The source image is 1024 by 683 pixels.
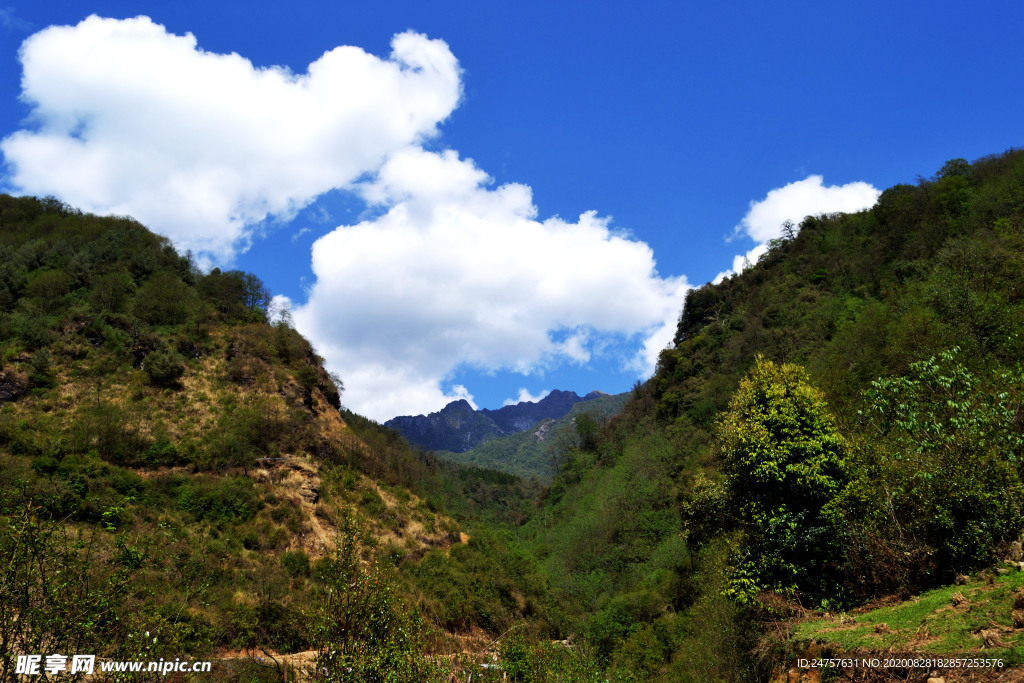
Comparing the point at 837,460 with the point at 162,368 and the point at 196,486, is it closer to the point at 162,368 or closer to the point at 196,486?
the point at 196,486

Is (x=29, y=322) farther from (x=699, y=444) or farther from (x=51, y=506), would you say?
(x=699, y=444)

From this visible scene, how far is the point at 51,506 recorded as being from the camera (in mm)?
17328

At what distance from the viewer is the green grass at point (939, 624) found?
6.59 meters

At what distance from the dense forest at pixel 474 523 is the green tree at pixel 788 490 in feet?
0.24

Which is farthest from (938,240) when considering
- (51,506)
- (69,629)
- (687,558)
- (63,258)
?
(63,258)

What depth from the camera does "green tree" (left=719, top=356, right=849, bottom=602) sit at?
41.4 feet

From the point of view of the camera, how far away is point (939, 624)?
7504 mm

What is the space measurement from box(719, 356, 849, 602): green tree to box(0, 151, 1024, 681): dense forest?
2.9 inches

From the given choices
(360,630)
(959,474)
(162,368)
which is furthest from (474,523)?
(959,474)

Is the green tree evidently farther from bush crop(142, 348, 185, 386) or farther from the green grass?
bush crop(142, 348, 185, 386)

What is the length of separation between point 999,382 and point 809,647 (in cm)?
827

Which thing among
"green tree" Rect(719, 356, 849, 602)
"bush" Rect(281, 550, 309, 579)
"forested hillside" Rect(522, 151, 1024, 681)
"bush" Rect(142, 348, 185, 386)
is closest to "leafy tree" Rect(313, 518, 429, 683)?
"forested hillside" Rect(522, 151, 1024, 681)

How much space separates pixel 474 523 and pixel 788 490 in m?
30.0

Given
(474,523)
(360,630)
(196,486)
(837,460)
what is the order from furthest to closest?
(474,523) → (196,486) → (837,460) → (360,630)
